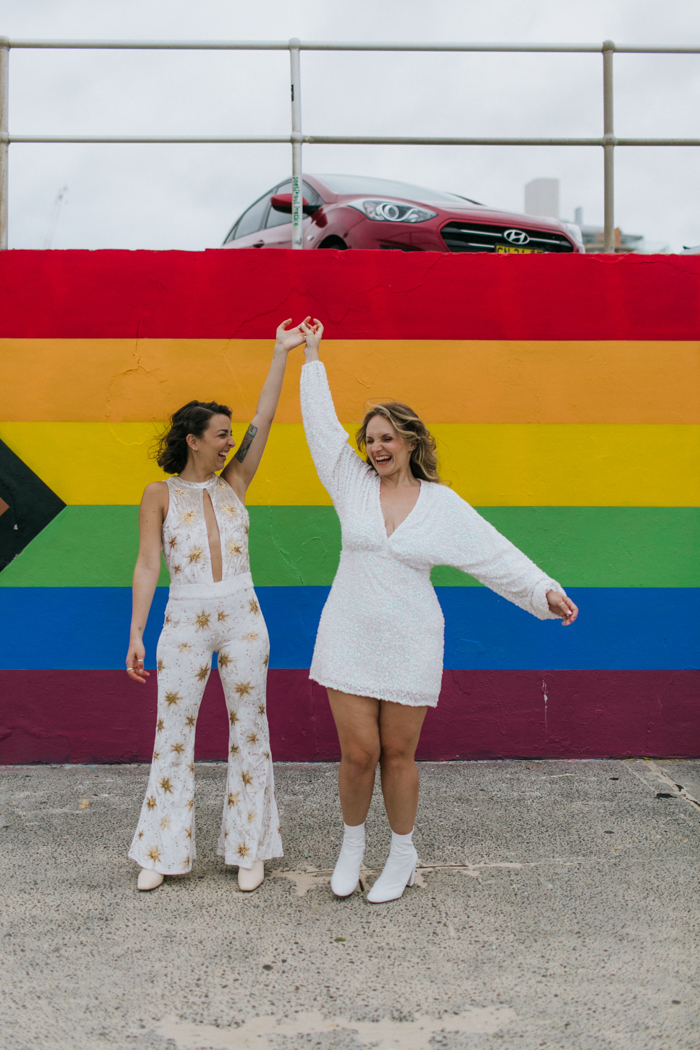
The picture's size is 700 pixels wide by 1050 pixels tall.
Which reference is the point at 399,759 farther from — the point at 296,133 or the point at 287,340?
the point at 296,133

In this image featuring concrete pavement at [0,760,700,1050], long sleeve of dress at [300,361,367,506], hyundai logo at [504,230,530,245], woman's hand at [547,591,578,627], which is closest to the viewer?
concrete pavement at [0,760,700,1050]

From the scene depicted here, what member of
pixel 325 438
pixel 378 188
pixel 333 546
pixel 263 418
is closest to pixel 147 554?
pixel 263 418

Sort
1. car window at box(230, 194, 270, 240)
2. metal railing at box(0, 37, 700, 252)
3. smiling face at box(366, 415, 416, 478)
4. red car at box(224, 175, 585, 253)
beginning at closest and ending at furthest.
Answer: smiling face at box(366, 415, 416, 478), metal railing at box(0, 37, 700, 252), red car at box(224, 175, 585, 253), car window at box(230, 194, 270, 240)

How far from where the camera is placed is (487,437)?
4234 mm

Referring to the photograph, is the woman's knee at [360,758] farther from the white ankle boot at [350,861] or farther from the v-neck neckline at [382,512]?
the v-neck neckline at [382,512]

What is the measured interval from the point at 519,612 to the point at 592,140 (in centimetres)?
256

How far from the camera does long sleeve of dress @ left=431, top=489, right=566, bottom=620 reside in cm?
284

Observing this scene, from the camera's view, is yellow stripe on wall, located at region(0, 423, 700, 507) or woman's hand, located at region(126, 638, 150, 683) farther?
yellow stripe on wall, located at region(0, 423, 700, 507)

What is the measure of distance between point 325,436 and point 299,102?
2.24 meters

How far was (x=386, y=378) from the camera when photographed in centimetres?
418

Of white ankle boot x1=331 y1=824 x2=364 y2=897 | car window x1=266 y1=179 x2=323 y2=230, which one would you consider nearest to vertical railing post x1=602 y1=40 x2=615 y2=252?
car window x1=266 y1=179 x2=323 y2=230

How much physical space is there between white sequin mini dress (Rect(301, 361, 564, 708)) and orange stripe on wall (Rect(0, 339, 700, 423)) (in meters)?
1.38

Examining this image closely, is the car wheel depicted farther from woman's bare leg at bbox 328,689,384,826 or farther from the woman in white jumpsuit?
woman's bare leg at bbox 328,689,384,826

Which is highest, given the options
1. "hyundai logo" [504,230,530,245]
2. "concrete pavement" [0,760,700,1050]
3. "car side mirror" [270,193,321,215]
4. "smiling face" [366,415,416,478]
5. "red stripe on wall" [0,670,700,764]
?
"car side mirror" [270,193,321,215]
